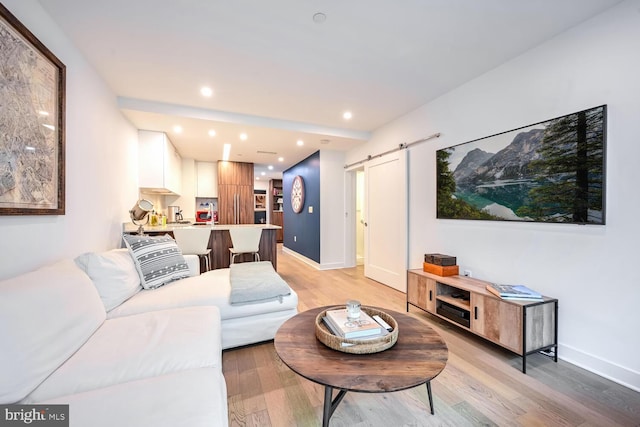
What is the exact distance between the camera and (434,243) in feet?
10.0

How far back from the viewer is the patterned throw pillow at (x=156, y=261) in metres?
2.12

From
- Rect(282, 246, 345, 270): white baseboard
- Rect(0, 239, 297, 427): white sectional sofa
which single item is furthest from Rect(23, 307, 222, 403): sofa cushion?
Rect(282, 246, 345, 270): white baseboard

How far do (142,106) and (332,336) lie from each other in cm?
336

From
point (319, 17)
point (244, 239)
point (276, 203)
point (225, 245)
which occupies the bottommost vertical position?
point (225, 245)

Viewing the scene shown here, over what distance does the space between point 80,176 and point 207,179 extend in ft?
13.5

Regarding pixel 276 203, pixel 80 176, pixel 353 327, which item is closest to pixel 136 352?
pixel 353 327

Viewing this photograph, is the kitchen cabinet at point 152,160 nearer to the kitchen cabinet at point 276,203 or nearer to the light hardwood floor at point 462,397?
the light hardwood floor at point 462,397

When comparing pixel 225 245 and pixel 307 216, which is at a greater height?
pixel 307 216

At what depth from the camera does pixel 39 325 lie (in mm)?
1047

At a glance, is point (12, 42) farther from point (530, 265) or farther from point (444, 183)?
point (530, 265)

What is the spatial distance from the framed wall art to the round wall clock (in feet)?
13.7

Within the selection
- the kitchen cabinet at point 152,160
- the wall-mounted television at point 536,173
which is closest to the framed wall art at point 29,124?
the kitchen cabinet at point 152,160

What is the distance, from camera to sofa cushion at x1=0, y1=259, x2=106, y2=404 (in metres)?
0.92

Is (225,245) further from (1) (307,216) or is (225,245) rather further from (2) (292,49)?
(2) (292,49)
